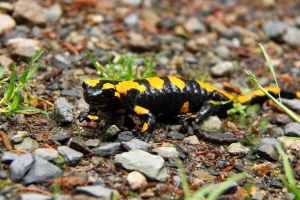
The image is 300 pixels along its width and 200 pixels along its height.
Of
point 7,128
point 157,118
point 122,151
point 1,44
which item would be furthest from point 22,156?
point 1,44

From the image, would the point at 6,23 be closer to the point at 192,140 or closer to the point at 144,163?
the point at 192,140

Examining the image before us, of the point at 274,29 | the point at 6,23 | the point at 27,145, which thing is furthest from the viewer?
the point at 274,29

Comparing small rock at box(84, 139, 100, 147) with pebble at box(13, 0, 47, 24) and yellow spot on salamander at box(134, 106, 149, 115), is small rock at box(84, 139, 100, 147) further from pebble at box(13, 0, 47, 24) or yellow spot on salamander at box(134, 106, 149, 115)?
pebble at box(13, 0, 47, 24)

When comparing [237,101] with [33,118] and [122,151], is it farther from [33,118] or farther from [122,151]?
[33,118]

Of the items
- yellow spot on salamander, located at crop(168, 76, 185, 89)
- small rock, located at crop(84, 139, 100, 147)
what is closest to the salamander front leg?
small rock, located at crop(84, 139, 100, 147)

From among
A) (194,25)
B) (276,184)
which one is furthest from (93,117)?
(194,25)

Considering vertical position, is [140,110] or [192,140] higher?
[140,110]
